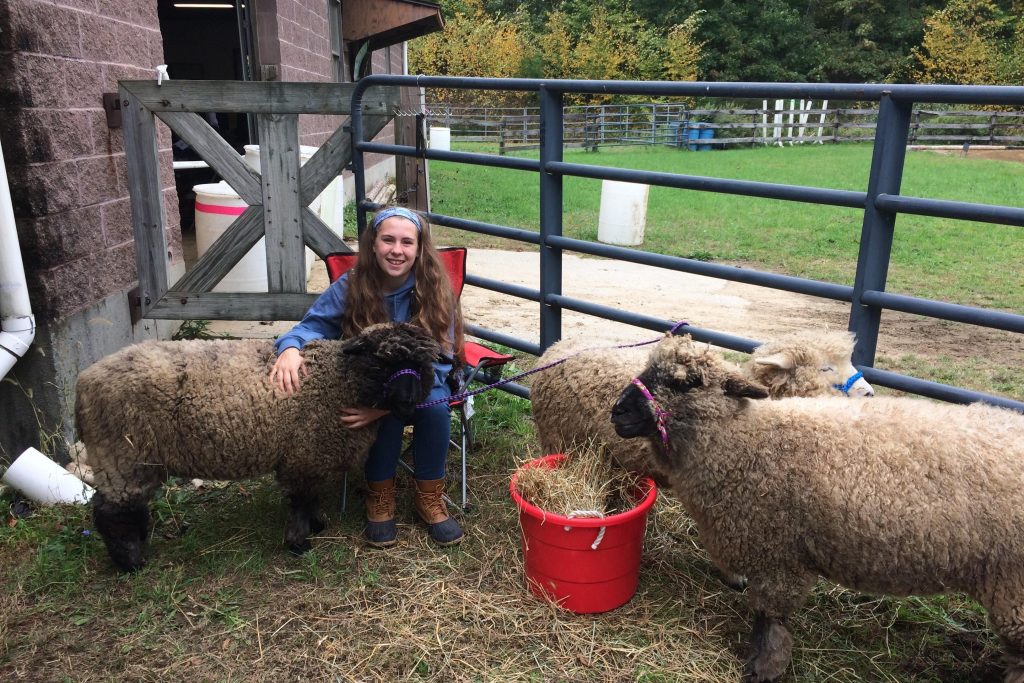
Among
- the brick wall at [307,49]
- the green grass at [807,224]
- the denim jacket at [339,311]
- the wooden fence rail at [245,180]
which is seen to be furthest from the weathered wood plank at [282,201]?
the green grass at [807,224]

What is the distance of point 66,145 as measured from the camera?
439 centimetres

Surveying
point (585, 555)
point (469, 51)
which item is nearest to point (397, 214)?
point (585, 555)

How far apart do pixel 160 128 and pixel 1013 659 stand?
19.9ft

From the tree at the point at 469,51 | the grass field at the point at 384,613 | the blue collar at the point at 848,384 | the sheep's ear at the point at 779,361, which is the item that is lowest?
the grass field at the point at 384,613

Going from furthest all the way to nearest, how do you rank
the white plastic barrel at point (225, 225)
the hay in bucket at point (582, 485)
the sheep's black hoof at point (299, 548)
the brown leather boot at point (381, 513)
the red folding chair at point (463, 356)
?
the white plastic barrel at point (225, 225)
the red folding chair at point (463, 356)
the brown leather boot at point (381, 513)
the sheep's black hoof at point (299, 548)
the hay in bucket at point (582, 485)

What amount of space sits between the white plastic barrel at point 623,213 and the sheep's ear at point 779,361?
7.48m

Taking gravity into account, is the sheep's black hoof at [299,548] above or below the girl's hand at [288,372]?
below

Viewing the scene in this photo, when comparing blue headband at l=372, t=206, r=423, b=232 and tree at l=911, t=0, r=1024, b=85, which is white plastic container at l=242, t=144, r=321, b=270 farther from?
tree at l=911, t=0, r=1024, b=85

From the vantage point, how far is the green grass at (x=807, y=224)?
924cm

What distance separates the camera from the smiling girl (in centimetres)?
365

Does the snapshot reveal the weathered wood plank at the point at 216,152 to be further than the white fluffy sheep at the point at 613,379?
Yes

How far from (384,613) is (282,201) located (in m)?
2.72

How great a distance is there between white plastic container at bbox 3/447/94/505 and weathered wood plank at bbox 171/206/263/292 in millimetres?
1360

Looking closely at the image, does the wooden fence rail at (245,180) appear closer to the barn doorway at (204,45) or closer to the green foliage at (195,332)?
the green foliage at (195,332)
